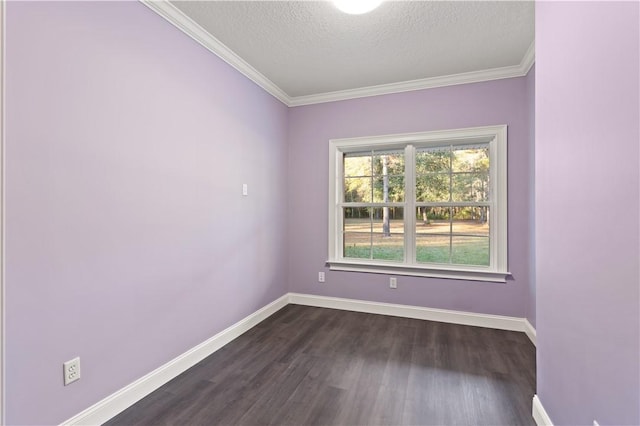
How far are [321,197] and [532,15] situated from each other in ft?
8.25

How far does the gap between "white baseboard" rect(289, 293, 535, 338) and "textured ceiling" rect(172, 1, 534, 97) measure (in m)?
2.52

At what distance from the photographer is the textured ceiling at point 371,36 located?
2086 mm

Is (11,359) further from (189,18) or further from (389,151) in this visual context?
(389,151)

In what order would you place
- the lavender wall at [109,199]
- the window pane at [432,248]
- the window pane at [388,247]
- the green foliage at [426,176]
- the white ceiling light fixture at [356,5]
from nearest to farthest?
the lavender wall at [109,199] → the white ceiling light fixture at [356,5] → the green foliage at [426,176] → the window pane at [432,248] → the window pane at [388,247]

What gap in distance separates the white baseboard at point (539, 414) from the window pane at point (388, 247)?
6.20 feet

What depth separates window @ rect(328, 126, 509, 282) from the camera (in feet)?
10.2

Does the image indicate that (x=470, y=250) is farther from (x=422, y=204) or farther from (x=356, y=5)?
(x=356, y=5)

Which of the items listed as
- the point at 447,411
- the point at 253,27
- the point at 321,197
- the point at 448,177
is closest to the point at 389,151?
the point at 448,177

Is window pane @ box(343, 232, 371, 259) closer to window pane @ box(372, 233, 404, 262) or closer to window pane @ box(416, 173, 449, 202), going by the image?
window pane @ box(372, 233, 404, 262)

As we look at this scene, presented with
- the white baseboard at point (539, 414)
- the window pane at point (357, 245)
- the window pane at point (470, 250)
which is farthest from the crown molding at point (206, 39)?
the white baseboard at point (539, 414)

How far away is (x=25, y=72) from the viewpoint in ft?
4.44

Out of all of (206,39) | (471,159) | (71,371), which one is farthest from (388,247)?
(71,371)

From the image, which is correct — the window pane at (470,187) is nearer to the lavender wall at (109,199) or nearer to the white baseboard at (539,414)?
the white baseboard at (539,414)

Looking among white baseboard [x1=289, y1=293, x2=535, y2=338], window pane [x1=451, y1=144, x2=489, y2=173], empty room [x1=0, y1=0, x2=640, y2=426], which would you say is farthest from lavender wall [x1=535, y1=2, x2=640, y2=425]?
window pane [x1=451, y1=144, x2=489, y2=173]
